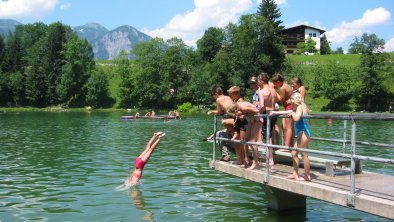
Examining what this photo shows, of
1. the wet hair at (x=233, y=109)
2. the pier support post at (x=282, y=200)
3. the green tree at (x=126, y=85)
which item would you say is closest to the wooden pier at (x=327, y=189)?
the pier support post at (x=282, y=200)

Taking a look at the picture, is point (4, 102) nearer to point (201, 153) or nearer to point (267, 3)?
point (267, 3)

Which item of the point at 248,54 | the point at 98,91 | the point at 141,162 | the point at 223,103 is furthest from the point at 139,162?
the point at 98,91

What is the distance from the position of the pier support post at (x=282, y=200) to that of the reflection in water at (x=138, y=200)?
Answer: 3241 millimetres

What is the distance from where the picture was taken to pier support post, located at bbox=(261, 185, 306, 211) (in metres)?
11.6

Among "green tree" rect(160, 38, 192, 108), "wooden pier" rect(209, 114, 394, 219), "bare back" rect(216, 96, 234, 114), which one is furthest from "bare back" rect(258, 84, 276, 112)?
"green tree" rect(160, 38, 192, 108)

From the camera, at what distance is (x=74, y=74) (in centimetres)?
10756

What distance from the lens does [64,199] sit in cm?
1418

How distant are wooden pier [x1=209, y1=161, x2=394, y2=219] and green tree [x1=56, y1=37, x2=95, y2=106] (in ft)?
321

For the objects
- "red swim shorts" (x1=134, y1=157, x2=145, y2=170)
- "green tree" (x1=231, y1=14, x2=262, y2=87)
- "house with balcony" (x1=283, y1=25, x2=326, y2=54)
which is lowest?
"red swim shorts" (x1=134, y1=157, x2=145, y2=170)

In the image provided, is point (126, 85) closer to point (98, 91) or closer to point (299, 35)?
point (98, 91)

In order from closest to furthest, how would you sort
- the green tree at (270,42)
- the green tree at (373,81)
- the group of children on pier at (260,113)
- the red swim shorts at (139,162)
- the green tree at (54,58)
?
the group of children on pier at (260,113) < the red swim shorts at (139,162) < the green tree at (373,81) < the green tree at (270,42) < the green tree at (54,58)

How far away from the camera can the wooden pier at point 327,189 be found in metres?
7.66

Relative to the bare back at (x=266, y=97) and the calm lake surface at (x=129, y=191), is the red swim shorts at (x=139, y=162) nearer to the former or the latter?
the calm lake surface at (x=129, y=191)

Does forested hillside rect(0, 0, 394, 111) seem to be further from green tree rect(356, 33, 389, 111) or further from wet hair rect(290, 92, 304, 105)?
wet hair rect(290, 92, 304, 105)
